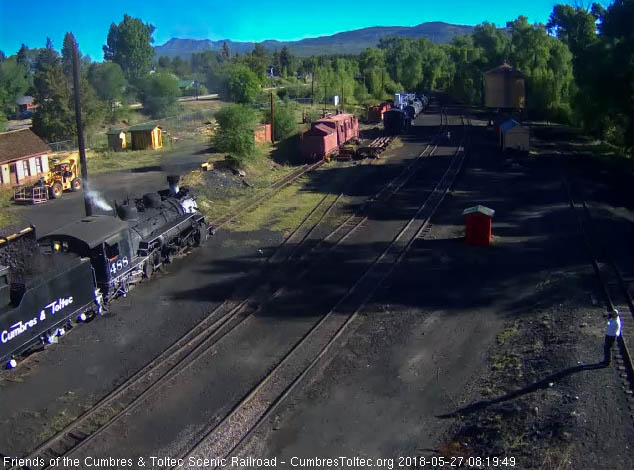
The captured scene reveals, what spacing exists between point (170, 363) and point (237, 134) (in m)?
21.9

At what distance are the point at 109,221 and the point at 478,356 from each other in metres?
9.43

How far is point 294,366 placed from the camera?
1178 cm

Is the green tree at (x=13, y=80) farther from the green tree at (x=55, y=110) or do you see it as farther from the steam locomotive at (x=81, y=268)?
the steam locomotive at (x=81, y=268)

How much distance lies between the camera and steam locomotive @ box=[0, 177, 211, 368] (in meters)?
11.1

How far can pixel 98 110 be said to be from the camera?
49781 millimetres

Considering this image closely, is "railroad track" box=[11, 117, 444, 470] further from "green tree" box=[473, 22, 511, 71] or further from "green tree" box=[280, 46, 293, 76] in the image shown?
"green tree" box=[280, 46, 293, 76]

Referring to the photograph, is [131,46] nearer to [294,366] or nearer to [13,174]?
[13,174]

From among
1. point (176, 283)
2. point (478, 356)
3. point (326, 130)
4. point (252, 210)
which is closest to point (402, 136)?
point (326, 130)

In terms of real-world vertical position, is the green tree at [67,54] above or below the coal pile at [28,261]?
above

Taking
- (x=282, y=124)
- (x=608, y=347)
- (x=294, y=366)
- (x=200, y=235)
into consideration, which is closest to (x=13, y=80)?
(x=282, y=124)

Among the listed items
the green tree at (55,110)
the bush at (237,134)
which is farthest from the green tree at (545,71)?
the green tree at (55,110)

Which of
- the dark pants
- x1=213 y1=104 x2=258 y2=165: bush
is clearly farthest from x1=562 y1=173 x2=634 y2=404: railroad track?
x1=213 y1=104 x2=258 y2=165: bush

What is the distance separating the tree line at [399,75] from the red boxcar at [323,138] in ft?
52.0

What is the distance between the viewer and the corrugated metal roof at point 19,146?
3098cm
